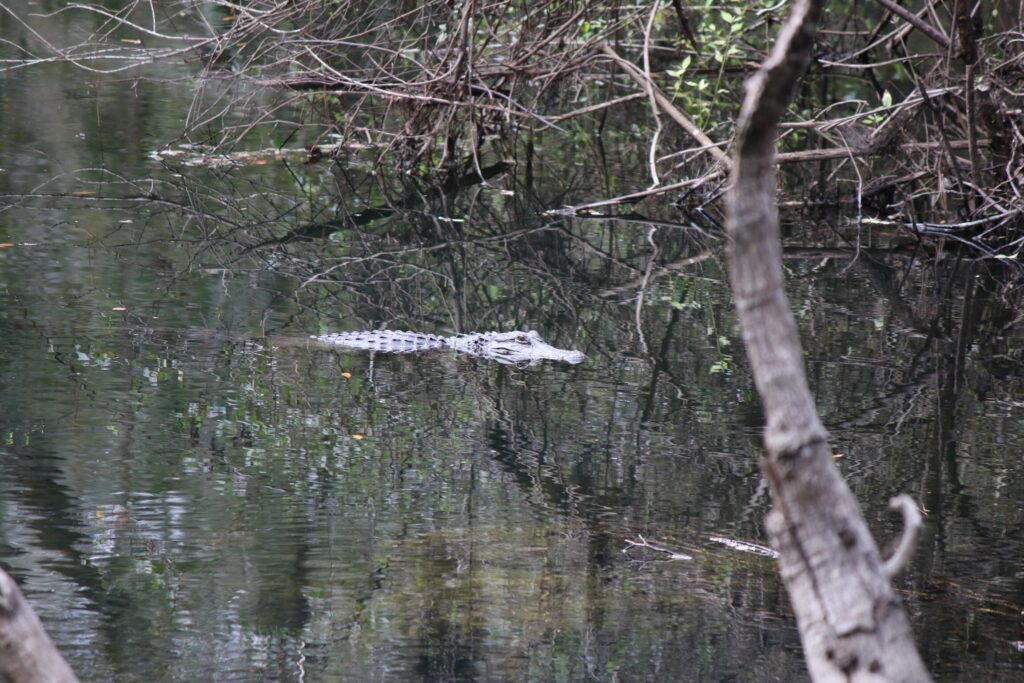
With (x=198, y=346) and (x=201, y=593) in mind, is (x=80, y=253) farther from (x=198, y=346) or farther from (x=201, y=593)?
(x=201, y=593)

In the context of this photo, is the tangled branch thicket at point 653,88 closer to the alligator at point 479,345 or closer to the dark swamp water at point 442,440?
the dark swamp water at point 442,440

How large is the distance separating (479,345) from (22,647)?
4.55 m

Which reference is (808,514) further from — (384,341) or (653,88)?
(653,88)

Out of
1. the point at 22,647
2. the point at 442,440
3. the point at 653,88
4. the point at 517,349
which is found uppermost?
the point at 653,88

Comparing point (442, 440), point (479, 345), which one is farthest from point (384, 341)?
point (442, 440)

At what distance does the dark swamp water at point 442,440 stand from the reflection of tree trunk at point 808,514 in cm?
155

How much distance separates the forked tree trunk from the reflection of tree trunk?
3.15 feet

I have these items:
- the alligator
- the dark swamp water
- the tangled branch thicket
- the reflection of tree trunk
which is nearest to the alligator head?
the alligator

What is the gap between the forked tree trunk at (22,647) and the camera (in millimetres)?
1579

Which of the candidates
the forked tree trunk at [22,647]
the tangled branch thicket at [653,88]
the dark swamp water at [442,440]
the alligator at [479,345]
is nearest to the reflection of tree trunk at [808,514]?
the forked tree trunk at [22,647]

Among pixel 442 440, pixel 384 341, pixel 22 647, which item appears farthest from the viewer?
pixel 384 341

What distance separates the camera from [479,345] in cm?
611

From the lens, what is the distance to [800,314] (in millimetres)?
6953

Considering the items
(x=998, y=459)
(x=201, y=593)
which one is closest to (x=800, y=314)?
(x=998, y=459)
